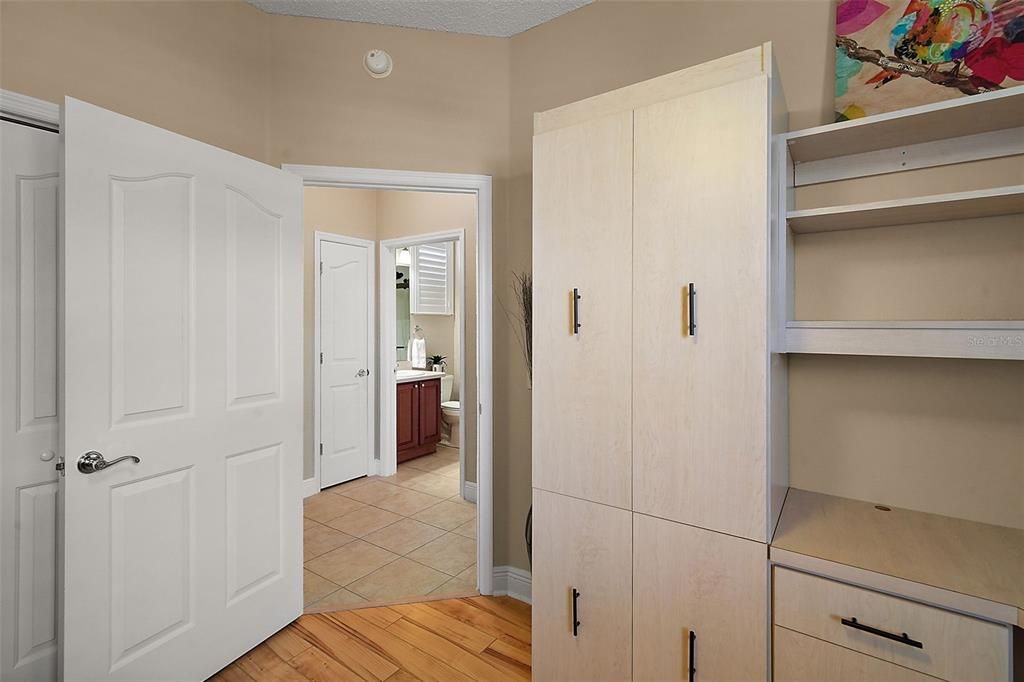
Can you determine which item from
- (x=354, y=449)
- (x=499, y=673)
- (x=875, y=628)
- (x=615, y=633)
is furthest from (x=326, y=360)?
(x=875, y=628)

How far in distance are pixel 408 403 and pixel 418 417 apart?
0.77 ft

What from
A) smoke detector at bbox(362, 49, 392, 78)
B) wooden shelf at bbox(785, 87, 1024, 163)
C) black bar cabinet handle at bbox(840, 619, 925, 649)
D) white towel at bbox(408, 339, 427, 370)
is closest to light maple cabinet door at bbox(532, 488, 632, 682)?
black bar cabinet handle at bbox(840, 619, 925, 649)

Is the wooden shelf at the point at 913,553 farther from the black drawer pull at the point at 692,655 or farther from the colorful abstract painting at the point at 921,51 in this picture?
the colorful abstract painting at the point at 921,51

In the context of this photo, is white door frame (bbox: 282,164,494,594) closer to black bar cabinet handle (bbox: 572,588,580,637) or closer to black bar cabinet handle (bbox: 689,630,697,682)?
black bar cabinet handle (bbox: 572,588,580,637)

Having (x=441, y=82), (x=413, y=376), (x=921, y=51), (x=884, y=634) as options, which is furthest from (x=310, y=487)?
(x=921, y=51)

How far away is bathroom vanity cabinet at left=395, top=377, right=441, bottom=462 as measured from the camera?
15.2 feet

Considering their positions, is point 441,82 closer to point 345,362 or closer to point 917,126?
point 917,126

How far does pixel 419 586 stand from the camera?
2547 mm

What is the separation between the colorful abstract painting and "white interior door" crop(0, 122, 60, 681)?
263 cm

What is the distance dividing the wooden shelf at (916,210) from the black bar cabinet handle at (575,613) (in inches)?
55.6

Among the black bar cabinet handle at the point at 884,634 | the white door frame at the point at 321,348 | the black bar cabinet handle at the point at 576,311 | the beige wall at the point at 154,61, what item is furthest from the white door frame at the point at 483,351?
the white door frame at the point at 321,348

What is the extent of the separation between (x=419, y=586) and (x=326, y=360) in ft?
6.86

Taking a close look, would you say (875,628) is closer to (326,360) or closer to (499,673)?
(499,673)

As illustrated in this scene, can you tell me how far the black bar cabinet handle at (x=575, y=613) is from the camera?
165cm
